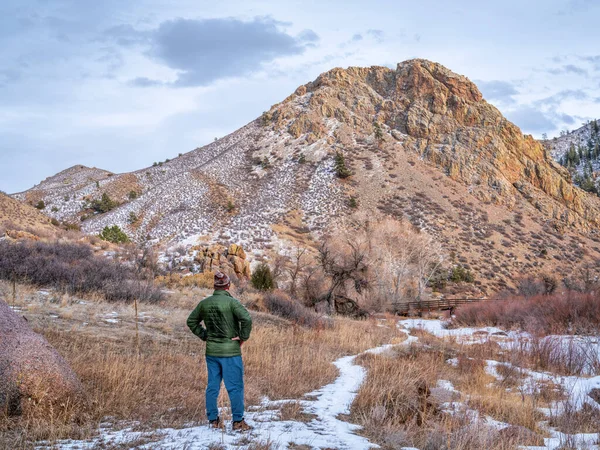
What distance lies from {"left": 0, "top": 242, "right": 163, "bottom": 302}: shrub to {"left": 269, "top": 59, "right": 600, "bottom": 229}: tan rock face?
192ft

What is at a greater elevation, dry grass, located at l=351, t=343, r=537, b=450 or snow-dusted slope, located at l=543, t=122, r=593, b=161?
snow-dusted slope, located at l=543, t=122, r=593, b=161

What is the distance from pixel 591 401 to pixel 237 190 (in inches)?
2339

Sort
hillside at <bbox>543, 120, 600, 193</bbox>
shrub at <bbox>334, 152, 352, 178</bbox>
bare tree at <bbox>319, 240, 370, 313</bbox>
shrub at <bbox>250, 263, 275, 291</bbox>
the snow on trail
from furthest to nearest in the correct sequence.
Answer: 1. hillside at <bbox>543, 120, 600, 193</bbox>
2. shrub at <bbox>334, 152, 352, 178</bbox>
3. bare tree at <bbox>319, 240, 370, 313</bbox>
4. shrub at <bbox>250, 263, 275, 291</bbox>
5. the snow on trail

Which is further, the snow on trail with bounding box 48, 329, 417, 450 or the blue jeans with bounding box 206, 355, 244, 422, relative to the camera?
the blue jeans with bounding box 206, 355, 244, 422

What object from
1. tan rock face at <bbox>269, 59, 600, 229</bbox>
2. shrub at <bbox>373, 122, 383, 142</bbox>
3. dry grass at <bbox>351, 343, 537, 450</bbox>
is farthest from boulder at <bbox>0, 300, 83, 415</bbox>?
shrub at <bbox>373, 122, 383, 142</bbox>

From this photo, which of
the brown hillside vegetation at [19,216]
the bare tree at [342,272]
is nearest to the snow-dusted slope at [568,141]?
the bare tree at [342,272]

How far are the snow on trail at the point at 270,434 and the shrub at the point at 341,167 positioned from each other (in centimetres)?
5774

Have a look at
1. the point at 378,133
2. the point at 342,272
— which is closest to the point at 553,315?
the point at 342,272

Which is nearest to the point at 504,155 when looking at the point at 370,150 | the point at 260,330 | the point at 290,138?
the point at 370,150

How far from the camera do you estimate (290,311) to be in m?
17.9

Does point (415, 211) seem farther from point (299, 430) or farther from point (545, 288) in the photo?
point (299, 430)

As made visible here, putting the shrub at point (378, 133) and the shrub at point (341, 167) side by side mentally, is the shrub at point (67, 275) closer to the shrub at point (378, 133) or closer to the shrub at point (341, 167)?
the shrub at point (341, 167)

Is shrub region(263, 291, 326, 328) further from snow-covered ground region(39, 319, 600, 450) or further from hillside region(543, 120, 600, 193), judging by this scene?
hillside region(543, 120, 600, 193)

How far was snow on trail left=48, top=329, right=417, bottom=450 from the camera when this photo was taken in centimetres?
425
